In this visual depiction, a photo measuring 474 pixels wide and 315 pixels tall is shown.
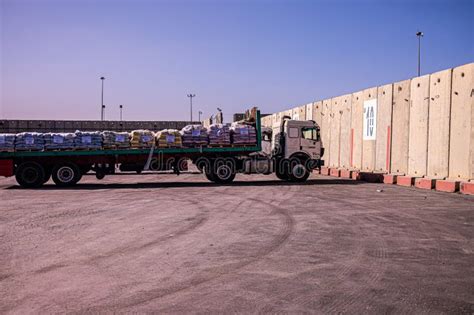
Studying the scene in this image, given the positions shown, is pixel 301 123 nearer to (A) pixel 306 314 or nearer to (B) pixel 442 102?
(B) pixel 442 102

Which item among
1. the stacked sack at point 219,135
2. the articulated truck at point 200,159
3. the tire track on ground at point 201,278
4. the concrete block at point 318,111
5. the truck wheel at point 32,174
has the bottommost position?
the tire track on ground at point 201,278

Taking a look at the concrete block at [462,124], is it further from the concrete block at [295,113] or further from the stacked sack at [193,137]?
the concrete block at [295,113]

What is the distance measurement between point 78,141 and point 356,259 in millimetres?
15369

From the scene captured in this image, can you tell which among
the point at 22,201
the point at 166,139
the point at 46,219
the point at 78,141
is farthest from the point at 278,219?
the point at 78,141

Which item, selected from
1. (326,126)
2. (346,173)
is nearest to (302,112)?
(326,126)

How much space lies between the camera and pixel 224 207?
1278 centimetres

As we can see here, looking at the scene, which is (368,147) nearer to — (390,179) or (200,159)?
(390,179)

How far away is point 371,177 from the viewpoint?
2228 centimetres

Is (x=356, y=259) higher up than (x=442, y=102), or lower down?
lower down

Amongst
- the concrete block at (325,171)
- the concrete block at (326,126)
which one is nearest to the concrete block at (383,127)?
the concrete block at (325,171)

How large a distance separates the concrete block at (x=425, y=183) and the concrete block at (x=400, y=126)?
2024 millimetres

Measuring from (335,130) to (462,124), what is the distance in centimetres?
1140

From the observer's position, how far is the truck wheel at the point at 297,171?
21.6 meters

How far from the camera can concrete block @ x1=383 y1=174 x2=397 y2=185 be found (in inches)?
805
